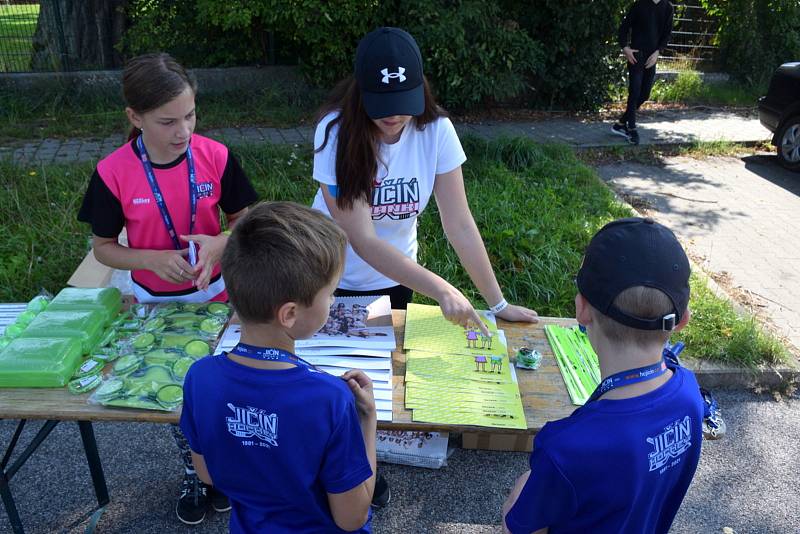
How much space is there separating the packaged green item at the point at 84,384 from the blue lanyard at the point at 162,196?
627mm

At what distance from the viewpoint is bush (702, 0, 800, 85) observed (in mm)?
9961

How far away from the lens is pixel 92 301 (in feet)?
7.47

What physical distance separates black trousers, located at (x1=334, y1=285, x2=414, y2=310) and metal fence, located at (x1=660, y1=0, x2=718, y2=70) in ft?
32.1

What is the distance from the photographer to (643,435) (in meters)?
1.28

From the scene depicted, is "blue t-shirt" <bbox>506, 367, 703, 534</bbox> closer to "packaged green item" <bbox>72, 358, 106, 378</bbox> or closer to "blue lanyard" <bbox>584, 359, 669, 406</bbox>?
"blue lanyard" <bbox>584, 359, 669, 406</bbox>

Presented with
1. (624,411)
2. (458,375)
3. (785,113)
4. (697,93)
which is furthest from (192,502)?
(697,93)

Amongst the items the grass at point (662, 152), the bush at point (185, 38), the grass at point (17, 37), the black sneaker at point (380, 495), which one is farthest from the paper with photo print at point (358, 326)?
the grass at point (17, 37)

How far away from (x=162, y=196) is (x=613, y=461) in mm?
1778

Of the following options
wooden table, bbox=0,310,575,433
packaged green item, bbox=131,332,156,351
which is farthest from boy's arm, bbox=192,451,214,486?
packaged green item, bbox=131,332,156,351

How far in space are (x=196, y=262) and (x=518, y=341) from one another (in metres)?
1.18

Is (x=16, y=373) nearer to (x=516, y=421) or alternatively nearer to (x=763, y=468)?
(x=516, y=421)

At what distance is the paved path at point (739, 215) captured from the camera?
466cm

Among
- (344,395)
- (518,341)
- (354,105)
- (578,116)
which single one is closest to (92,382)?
(344,395)

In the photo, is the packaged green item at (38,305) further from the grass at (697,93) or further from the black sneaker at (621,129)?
the grass at (697,93)
